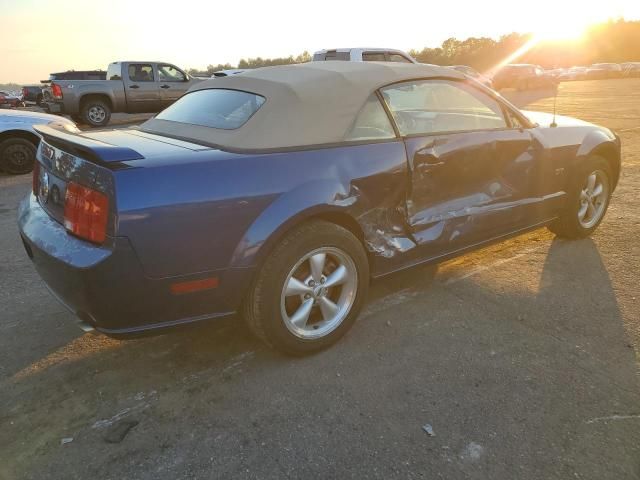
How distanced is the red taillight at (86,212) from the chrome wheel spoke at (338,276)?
1221mm

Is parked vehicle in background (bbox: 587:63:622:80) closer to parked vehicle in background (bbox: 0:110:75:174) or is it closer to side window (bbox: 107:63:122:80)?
side window (bbox: 107:63:122:80)

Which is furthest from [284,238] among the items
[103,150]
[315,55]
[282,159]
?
[315,55]

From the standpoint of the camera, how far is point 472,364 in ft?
9.12

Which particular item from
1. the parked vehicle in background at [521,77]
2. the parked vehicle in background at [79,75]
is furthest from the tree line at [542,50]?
the parked vehicle in background at [79,75]

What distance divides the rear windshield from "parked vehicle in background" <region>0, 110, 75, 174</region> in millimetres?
5401

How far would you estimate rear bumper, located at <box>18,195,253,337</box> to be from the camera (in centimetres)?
225

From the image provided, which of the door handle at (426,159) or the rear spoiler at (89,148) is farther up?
the rear spoiler at (89,148)

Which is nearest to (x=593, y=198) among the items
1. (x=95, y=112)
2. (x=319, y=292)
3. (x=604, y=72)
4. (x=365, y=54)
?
(x=319, y=292)

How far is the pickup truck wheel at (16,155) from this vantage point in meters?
8.01

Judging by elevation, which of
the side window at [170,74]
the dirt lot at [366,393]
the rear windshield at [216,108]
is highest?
the side window at [170,74]

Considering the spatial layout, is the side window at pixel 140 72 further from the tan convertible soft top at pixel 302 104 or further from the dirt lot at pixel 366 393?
the tan convertible soft top at pixel 302 104

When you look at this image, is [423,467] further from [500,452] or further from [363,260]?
[363,260]

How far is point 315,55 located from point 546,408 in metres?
12.8

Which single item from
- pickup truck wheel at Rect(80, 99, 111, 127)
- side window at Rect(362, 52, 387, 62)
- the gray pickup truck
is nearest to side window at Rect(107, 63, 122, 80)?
the gray pickup truck
